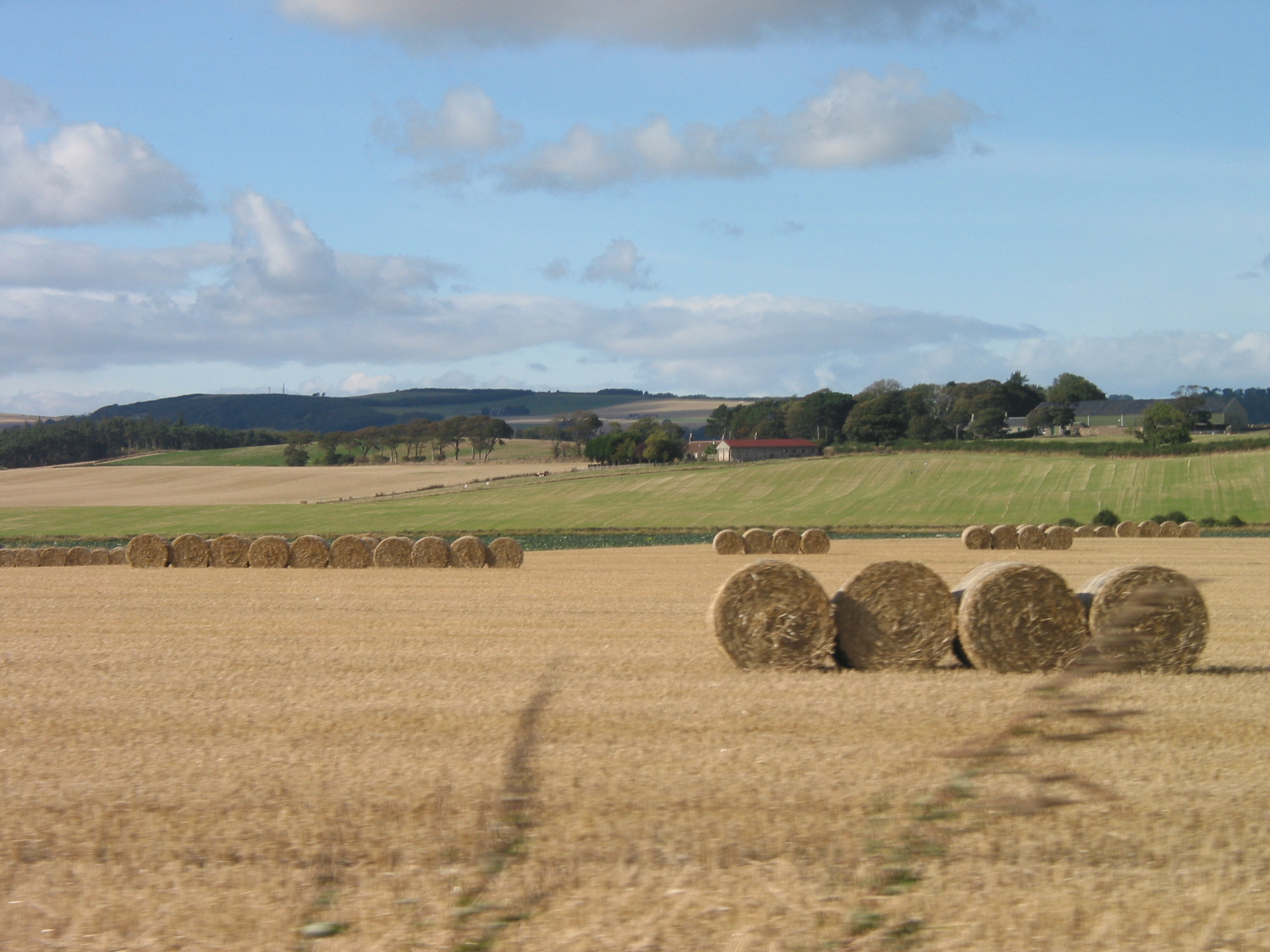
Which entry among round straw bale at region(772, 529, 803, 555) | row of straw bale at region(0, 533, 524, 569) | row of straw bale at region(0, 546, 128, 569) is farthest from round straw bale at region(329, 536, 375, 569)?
round straw bale at region(772, 529, 803, 555)

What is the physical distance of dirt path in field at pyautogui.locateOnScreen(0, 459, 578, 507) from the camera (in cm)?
8594

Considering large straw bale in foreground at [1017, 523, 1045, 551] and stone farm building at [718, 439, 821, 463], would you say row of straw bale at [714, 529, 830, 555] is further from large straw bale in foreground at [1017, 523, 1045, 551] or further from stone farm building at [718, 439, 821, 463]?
stone farm building at [718, 439, 821, 463]

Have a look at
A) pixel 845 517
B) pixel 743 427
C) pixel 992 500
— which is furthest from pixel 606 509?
pixel 743 427

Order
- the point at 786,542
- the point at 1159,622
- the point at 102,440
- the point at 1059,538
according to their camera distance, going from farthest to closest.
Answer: the point at 102,440, the point at 786,542, the point at 1059,538, the point at 1159,622

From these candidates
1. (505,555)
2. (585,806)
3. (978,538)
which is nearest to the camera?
(585,806)

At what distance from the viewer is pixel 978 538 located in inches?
1575

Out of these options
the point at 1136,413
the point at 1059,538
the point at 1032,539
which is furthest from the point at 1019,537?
the point at 1136,413

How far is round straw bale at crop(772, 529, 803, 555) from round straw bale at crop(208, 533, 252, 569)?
17.4m

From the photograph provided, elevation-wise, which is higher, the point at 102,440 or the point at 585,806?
the point at 102,440

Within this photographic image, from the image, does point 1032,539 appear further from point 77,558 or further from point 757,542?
point 77,558

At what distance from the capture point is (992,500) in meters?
65.6

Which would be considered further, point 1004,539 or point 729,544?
point 1004,539

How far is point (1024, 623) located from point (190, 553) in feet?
76.1

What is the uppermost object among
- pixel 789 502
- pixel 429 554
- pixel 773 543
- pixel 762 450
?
pixel 762 450
